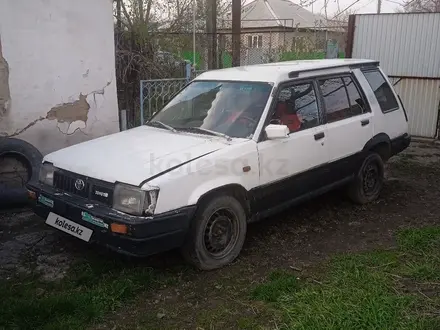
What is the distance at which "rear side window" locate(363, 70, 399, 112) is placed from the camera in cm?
555

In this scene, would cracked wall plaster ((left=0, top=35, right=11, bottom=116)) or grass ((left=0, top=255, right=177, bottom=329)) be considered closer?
grass ((left=0, top=255, right=177, bottom=329))

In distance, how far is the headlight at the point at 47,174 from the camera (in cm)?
404

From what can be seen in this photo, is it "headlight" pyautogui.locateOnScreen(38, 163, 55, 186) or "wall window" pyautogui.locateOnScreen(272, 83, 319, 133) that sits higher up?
"wall window" pyautogui.locateOnScreen(272, 83, 319, 133)

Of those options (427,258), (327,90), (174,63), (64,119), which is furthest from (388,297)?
(174,63)

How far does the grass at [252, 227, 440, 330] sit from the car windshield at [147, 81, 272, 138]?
4.64 ft

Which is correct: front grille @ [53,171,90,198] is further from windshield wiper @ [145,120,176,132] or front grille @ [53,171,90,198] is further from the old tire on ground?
the old tire on ground

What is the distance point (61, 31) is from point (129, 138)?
111 inches

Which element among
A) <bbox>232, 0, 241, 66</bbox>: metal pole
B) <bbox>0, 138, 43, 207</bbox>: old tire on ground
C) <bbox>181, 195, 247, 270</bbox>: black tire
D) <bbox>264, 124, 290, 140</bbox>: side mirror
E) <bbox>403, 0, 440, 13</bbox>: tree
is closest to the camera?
<bbox>181, 195, 247, 270</bbox>: black tire

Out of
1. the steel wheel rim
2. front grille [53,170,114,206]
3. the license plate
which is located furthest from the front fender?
the license plate

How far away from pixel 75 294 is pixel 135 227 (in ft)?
2.47

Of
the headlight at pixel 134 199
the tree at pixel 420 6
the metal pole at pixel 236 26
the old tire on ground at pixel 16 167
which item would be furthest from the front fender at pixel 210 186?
the tree at pixel 420 6

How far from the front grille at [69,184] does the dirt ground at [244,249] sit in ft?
2.39

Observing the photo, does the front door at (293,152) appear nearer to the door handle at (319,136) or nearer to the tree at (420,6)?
the door handle at (319,136)

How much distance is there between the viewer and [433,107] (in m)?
9.38
